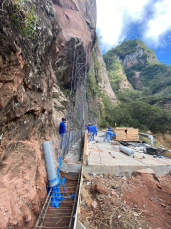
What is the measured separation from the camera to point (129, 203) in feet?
9.87

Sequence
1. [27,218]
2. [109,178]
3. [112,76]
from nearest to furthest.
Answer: [27,218] < [109,178] < [112,76]

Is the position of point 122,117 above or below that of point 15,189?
above

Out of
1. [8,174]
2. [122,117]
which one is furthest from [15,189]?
[122,117]

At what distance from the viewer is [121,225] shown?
240 centimetres

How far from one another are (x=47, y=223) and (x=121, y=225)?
4.88 feet

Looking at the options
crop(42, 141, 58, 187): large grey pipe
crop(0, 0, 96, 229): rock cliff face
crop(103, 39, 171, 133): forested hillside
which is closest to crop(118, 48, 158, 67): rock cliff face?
crop(103, 39, 171, 133): forested hillside

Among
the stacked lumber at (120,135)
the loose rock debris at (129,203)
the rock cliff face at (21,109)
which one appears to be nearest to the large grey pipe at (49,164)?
the rock cliff face at (21,109)

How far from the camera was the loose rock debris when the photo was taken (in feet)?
8.18

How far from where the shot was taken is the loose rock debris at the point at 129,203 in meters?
2.49

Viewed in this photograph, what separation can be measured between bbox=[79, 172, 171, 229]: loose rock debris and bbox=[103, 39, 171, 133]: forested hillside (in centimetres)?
2111

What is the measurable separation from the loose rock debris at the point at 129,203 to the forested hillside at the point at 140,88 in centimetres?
2111

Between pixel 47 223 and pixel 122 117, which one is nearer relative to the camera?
pixel 47 223

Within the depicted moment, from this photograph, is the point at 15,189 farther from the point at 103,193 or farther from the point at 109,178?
the point at 109,178

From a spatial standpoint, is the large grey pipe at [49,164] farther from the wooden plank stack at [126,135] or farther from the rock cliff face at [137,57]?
the rock cliff face at [137,57]
